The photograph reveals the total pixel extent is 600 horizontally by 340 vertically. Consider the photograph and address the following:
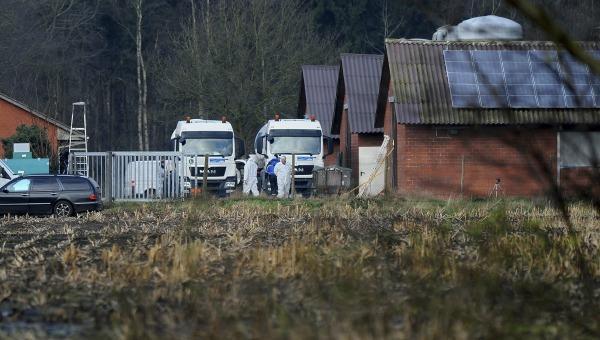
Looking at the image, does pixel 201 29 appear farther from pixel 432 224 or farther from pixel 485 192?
pixel 432 224

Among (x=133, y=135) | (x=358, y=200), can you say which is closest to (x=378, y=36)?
(x=133, y=135)

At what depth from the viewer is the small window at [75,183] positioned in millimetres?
32375

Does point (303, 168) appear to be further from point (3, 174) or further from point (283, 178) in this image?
point (3, 174)

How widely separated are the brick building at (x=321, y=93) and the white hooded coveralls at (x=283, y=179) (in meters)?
13.1

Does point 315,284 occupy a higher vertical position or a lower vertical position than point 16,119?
lower

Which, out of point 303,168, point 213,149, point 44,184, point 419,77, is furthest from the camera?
point 213,149

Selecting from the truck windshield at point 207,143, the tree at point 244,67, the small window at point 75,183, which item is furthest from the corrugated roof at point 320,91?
the small window at point 75,183

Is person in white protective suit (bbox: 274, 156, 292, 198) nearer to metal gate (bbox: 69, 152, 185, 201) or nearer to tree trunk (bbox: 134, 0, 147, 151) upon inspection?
metal gate (bbox: 69, 152, 185, 201)

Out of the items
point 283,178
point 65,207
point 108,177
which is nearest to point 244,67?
point 283,178

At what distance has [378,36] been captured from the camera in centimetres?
7700

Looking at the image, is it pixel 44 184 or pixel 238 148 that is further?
pixel 238 148

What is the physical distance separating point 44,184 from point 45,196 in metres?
0.38

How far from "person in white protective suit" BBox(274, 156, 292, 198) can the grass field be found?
21.1 m

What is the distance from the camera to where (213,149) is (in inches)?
1738
